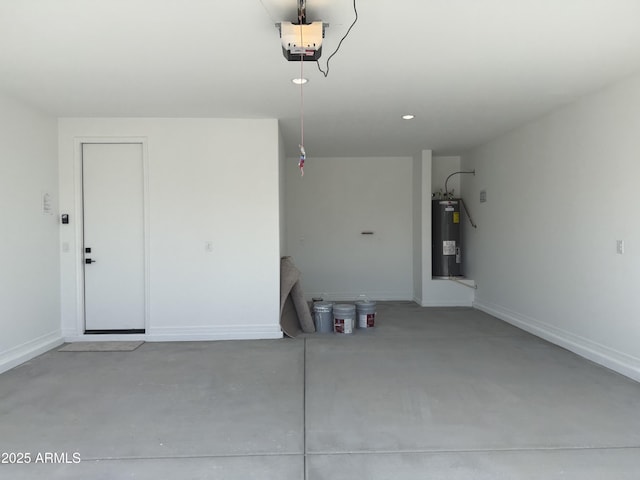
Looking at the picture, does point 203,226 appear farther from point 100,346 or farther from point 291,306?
point 100,346

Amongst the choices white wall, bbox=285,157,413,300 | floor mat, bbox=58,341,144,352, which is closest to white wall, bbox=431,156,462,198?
white wall, bbox=285,157,413,300

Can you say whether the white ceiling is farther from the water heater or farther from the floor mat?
the floor mat

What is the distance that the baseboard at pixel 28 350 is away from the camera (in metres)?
3.96

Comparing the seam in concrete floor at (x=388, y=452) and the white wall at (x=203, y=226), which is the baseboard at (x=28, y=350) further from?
the seam in concrete floor at (x=388, y=452)

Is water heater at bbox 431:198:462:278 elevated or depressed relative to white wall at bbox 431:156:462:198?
depressed

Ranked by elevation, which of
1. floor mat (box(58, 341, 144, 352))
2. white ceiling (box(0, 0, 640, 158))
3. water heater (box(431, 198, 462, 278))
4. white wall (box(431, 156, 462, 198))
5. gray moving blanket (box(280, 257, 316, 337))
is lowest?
floor mat (box(58, 341, 144, 352))

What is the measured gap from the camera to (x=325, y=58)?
3.24 metres

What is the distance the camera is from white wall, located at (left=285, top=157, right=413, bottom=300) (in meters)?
7.64

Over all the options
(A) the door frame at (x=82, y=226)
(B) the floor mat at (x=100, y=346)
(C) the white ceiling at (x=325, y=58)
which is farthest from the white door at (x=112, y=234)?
(C) the white ceiling at (x=325, y=58)

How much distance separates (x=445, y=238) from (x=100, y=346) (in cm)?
537

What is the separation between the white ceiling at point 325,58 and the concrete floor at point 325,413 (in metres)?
2.61

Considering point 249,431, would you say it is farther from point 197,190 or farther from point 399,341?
point 197,190

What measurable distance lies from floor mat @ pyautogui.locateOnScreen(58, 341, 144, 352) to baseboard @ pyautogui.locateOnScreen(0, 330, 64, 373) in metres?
0.13

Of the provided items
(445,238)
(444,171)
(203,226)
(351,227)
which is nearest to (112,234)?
(203,226)
